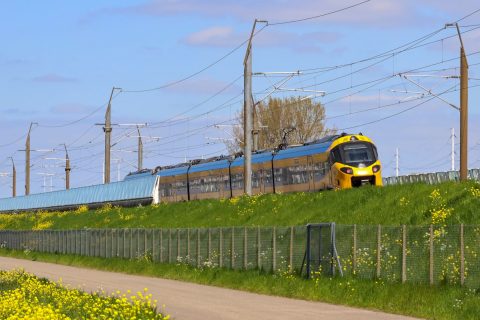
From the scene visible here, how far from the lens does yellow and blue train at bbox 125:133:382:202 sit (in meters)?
55.0

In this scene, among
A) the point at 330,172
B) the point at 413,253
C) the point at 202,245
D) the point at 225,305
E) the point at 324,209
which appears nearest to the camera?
the point at 225,305

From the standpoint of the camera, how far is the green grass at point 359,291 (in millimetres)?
23484

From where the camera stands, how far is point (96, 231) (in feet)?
191

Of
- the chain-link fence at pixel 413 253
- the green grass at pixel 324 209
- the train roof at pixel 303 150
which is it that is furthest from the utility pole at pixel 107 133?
the chain-link fence at pixel 413 253

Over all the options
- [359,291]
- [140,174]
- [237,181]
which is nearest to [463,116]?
[359,291]

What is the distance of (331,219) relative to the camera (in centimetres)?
4294

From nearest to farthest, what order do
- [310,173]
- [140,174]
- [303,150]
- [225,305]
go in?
[225,305] → [310,173] → [303,150] → [140,174]

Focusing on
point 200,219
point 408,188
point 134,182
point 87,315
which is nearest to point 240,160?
point 200,219

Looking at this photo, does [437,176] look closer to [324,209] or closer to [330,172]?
[330,172]

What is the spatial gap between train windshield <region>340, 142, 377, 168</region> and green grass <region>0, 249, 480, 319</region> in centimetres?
1459

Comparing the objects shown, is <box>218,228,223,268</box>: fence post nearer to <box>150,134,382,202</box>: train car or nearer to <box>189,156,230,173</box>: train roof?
<box>150,134,382,202</box>: train car

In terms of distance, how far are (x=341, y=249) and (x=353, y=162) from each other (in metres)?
23.9

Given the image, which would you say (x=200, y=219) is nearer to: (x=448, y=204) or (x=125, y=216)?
(x=125, y=216)

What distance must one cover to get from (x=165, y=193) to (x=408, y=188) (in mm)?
43164
